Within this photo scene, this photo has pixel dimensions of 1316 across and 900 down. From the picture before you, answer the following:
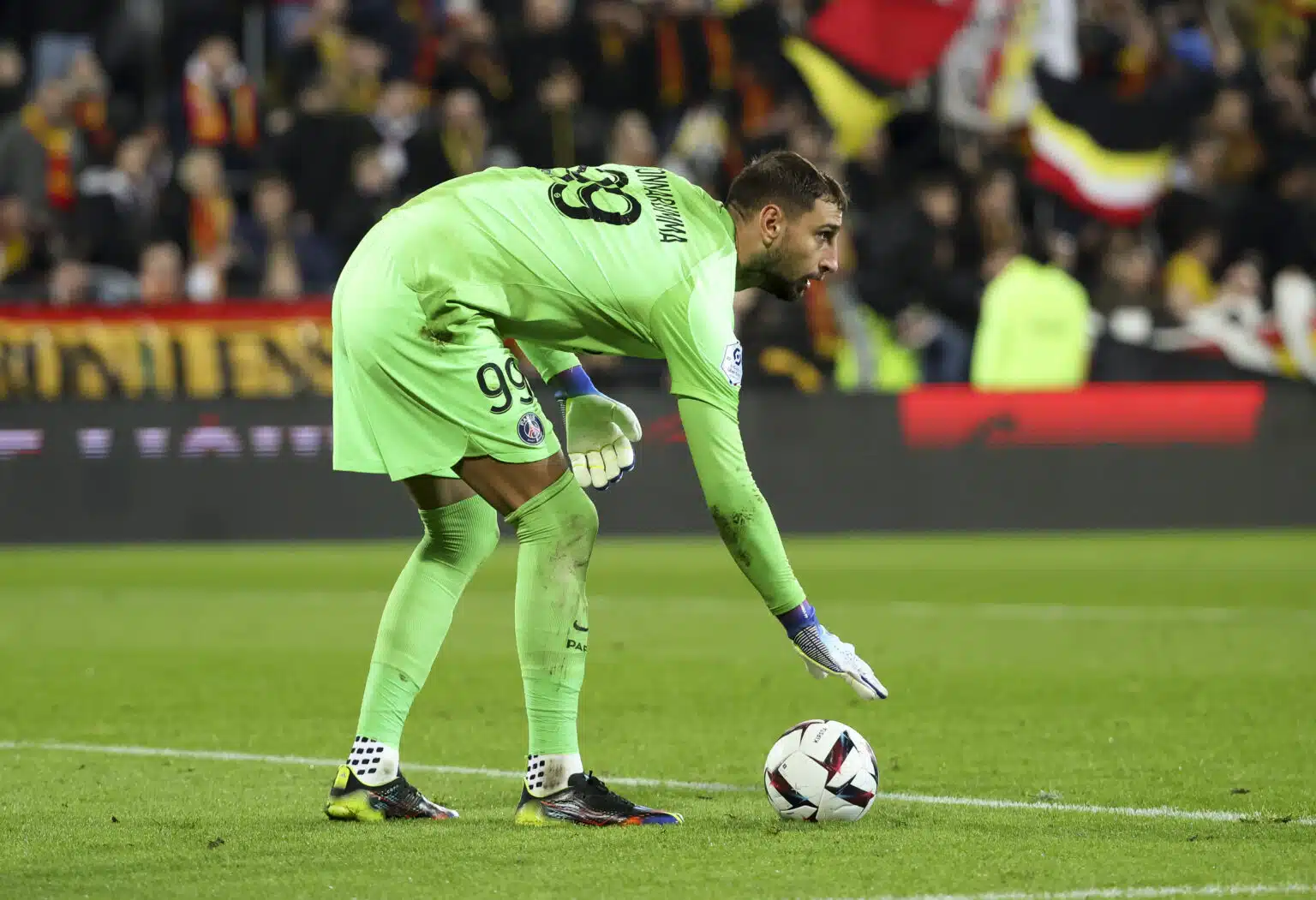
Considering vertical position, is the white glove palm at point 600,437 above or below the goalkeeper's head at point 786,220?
below

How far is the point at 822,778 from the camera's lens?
5801mm

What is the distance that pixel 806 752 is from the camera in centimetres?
588

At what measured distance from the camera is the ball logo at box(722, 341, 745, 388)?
18.3 feet

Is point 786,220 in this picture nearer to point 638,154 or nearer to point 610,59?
point 638,154

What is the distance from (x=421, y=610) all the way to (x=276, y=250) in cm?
1253

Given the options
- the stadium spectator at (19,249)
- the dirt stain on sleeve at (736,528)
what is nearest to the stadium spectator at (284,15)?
the stadium spectator at (19,249)

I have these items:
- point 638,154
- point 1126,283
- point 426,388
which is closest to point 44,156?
point 638,154

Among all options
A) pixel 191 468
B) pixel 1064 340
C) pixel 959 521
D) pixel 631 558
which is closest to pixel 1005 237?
pixel 1064 340

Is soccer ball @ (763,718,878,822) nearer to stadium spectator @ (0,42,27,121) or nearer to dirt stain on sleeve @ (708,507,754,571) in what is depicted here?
dirt stain on sleeve @ (708,507,754,571)

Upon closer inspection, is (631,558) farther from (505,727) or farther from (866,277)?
(505,727)

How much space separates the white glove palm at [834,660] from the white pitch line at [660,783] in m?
0.67

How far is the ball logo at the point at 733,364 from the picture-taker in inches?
220

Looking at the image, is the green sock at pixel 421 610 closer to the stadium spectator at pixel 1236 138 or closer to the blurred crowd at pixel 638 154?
the blurred crowd at pixel 638 154

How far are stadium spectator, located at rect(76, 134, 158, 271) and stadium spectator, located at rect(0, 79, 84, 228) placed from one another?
25 cm
